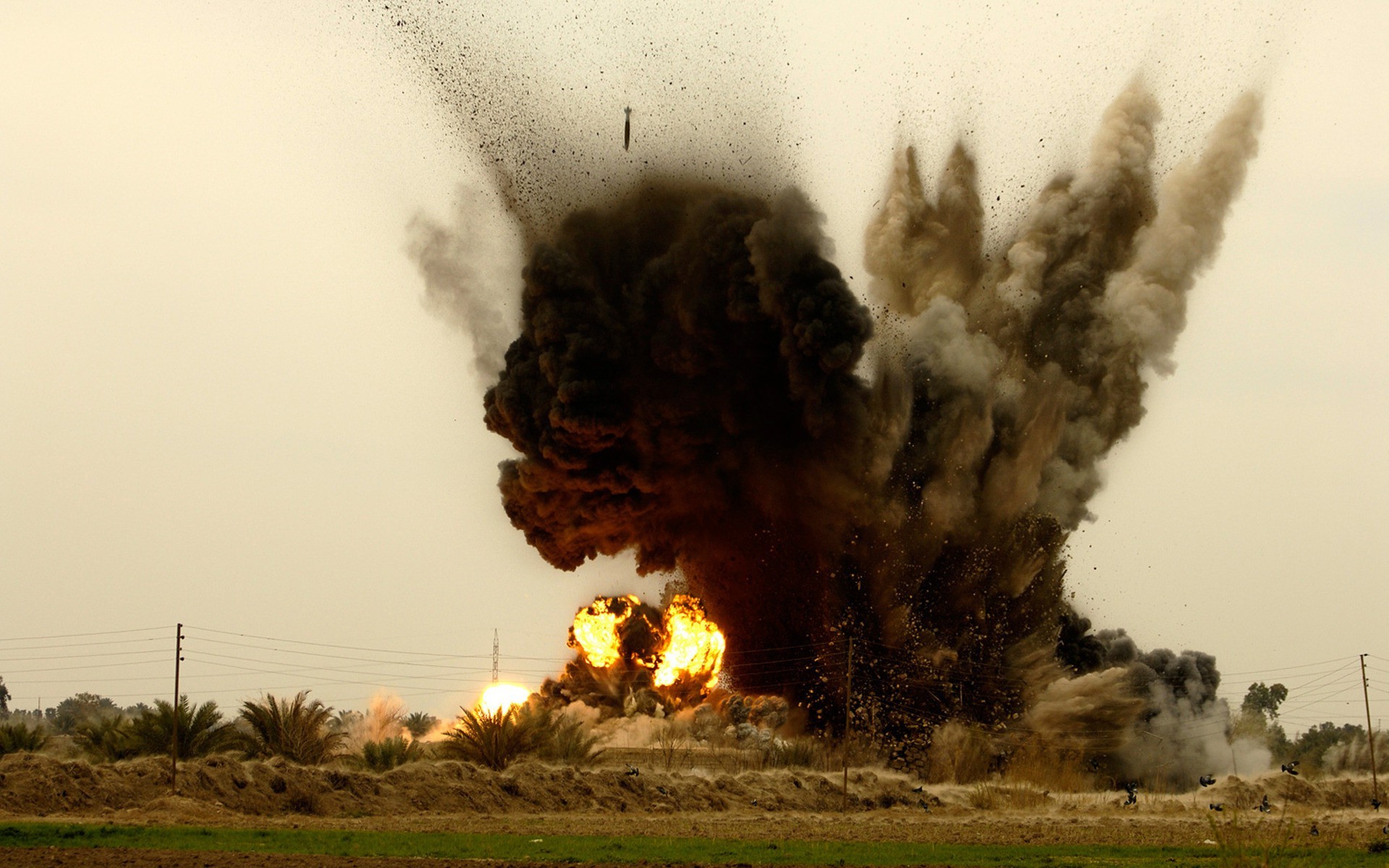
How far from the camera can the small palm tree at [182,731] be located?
1896 inches

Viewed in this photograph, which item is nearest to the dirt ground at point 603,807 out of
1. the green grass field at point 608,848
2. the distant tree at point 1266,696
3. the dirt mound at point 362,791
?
the dirt mound at point 362,791

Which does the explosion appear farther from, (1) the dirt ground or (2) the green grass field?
(2) the green grass field

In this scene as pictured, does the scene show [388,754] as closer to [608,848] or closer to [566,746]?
[566,746]

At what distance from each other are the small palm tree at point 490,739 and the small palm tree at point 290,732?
4089mm

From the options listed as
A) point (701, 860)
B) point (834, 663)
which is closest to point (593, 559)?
point (834, 663)

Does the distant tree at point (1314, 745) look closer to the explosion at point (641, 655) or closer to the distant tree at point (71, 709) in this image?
the explosion at point (641, 655)

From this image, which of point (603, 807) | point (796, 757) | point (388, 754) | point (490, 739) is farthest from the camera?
point (796, 757)

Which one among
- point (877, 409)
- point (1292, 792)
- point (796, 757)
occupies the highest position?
point (877, 409)

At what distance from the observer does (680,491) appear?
6775cm

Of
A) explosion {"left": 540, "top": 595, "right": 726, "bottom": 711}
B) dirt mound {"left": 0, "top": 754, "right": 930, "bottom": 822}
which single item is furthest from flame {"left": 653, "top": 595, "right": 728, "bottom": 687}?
dirt mound {"left": 0, "top": 754, "right": 930, "bottom": 822}

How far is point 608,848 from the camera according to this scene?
115ft

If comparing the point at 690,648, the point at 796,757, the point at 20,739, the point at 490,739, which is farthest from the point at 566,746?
the point at 690,648

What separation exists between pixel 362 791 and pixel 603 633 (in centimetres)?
3214

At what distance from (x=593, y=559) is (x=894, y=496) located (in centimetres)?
1380
